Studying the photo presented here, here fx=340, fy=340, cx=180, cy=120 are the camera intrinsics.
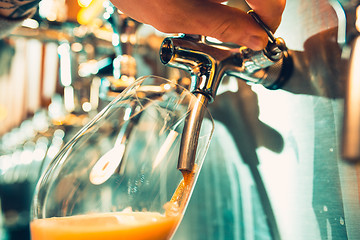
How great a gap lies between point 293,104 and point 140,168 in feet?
0.73

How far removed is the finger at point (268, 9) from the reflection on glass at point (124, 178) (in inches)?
4.1

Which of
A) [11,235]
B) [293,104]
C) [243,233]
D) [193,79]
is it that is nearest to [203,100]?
[193,79]

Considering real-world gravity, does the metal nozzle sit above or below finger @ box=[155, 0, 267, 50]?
below

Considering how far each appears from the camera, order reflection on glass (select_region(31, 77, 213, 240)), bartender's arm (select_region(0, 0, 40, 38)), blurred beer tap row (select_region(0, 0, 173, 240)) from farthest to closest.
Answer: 1. blurred beer tap row (select_region(0, 0, 173, 240))
2. bartender's arm (select_region(0, 0, 40, 38))
3. reflection on glass (select_region(31, 77, 213, 240))

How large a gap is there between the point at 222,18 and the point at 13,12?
1.01 feet

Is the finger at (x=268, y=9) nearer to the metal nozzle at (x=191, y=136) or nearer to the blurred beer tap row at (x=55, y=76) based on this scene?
the metal nozzle at (x=191, y=136)

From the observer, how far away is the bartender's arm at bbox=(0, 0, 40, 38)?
47 cm

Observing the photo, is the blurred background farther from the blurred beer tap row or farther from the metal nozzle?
the metal nozzle

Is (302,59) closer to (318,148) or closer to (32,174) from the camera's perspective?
(318,148)

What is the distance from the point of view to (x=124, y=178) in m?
0.31

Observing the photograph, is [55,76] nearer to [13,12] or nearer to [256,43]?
[13,12]

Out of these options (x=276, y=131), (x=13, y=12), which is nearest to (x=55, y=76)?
(x=13, y=12)

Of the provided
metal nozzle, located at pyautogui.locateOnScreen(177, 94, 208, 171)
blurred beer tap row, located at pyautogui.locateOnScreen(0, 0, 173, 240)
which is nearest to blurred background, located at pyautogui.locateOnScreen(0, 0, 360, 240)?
blurred beer tap row, located at pyautogui.locateOnScreen(0, 0, 173, 240)

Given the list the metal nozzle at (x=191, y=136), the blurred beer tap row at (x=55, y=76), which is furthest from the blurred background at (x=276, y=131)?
the metal nozzle at (x=191, y=136)
